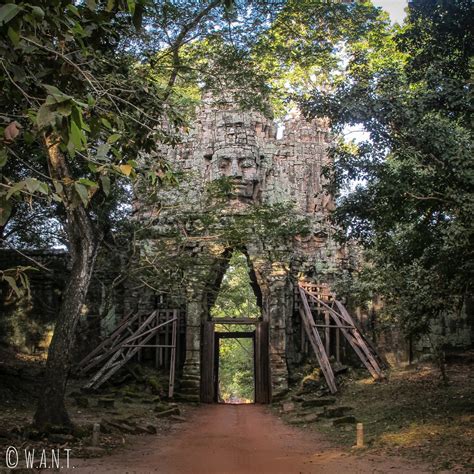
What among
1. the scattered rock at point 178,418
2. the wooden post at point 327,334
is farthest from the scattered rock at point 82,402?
the wooden post at point 327,334

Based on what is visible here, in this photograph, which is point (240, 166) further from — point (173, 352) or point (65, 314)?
point (65, 314)

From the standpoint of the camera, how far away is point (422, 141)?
738 centimetres

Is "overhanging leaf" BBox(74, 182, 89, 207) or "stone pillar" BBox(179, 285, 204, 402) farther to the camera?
"stone pillar" BBox(179, 285, 204, 402)

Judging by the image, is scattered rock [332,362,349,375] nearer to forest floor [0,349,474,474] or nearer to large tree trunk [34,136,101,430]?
forest floor [0,349,474,474]

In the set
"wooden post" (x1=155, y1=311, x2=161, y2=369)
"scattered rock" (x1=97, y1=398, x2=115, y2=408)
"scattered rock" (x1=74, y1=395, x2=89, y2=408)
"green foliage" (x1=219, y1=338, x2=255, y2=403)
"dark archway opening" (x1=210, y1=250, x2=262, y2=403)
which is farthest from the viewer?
"green foliage" (x1=219, y1=338, x2=255, y2=403)

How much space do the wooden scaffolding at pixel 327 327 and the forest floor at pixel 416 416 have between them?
1.73ft

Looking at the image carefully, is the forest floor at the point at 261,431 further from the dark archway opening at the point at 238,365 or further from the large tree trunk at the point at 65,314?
the dark archway opening at the point at 238,365

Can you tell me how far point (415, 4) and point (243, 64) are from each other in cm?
425

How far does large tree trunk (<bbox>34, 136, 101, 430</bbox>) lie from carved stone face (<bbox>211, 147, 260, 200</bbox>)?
30.0ft

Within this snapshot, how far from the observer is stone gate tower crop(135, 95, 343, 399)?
1315 centimetres

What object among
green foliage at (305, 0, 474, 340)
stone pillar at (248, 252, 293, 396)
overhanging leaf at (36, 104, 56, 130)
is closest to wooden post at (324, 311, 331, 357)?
stone pillar at (248, 252, 293, 396)

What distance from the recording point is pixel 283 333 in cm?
1495

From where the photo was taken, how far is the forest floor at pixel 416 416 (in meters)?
6.67

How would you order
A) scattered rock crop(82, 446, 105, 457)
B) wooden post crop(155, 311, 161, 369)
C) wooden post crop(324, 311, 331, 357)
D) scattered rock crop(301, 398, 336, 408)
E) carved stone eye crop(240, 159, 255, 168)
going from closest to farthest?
1. scattered rock crop(82, 446, 105, 457)
2. scattered rock crop(301, 398, 336, 408)
3. wooden post crop(155, 311, 161, 369)
4. wooden post crop(324, 311, 331, 357)
5. carved stone eye crop(240, 159, 255, 168)
